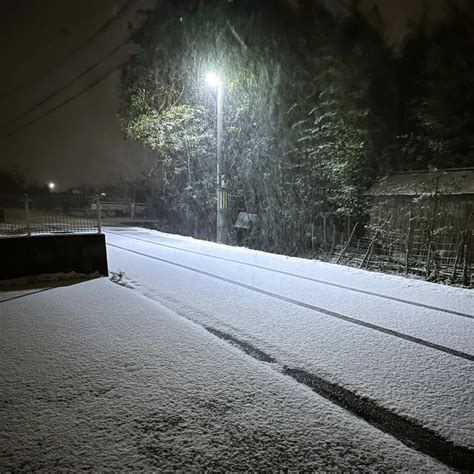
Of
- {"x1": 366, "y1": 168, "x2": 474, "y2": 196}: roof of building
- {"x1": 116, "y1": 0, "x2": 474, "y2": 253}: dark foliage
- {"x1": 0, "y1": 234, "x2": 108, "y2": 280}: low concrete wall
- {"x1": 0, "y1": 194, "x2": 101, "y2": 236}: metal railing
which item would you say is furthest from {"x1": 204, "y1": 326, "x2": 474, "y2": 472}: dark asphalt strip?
{"x1": 116, "y1": 0, "x2": 474, "y2": 253}: dark foliage

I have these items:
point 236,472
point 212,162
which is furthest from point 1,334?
point 212,162

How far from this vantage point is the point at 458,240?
7.04 meters

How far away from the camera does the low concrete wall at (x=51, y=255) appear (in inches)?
224

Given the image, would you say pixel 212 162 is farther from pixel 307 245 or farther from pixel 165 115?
pixel 307 245

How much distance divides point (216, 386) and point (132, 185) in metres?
27.4

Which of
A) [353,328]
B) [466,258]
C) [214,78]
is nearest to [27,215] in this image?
[353,328]

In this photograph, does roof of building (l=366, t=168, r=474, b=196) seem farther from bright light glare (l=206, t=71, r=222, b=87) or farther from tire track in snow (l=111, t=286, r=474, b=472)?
tire track in snow (l=111, t=286, r=474, b=472)

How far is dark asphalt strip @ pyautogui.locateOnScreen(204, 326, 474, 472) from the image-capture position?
72.8 inches

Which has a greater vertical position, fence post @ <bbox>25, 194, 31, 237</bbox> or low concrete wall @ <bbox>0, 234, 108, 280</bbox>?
fence post @ <bbox>25, 194, 31, 237</bbox>

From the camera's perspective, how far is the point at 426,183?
9.31 m

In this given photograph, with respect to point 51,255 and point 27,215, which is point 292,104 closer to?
point 27,215

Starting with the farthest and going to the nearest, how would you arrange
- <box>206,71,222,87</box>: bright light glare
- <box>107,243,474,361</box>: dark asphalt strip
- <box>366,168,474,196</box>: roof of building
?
<box>206,71,222,87</box>: bright light glare < <box>366,168,474,196</box>: roof of building < <box>107,243,474,361</box>: dark asphalt strip

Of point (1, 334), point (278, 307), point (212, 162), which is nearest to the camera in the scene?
point (1, 334)

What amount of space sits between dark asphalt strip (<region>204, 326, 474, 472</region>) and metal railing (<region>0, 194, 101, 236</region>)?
211 inches
